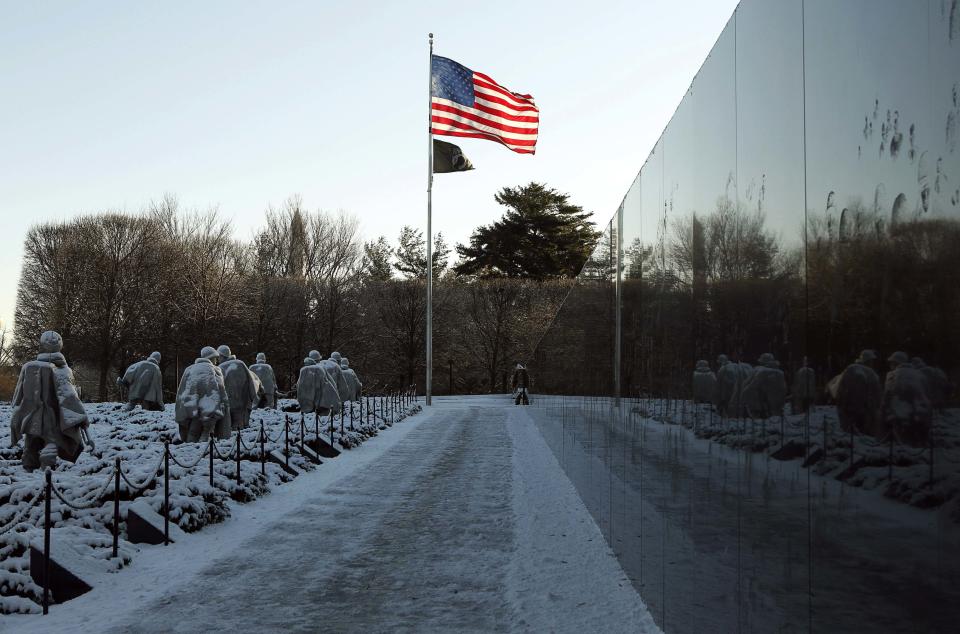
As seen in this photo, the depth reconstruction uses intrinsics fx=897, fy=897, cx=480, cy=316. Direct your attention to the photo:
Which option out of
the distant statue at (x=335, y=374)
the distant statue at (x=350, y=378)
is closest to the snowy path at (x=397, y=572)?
the distant statue at (x=335, y=374)

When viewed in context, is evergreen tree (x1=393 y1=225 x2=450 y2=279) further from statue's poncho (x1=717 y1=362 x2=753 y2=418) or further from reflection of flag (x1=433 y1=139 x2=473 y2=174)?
statue's poncho (x1=717 y1=362 x2=753 y2=418)

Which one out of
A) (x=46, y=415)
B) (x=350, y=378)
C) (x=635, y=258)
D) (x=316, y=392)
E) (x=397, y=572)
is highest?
(x=635, y=258)

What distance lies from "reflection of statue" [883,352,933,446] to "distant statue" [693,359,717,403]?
2.03 meters

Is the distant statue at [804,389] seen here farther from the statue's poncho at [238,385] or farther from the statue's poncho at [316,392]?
the statue's poncho at [316,392]

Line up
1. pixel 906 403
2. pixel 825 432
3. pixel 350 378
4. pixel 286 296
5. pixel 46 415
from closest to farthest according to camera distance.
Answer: pixel 906 403, pixel 825 432, pixel 46 415, pixel 350 378, pixel 286 296

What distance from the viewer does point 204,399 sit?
666 inches

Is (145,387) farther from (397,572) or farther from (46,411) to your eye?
(397,572)

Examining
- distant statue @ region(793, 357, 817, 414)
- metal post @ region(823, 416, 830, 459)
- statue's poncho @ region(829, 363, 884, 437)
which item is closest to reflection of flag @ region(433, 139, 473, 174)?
distant statue @ region(793, 357, 817, 414)

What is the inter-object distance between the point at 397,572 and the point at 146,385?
2304cm

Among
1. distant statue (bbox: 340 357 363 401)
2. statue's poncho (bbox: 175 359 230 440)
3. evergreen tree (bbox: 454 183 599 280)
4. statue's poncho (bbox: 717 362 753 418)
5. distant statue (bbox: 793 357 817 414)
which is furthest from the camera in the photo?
evergreen tree (bbox: 454 183 599 280)

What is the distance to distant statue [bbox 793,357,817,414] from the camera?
272 cm

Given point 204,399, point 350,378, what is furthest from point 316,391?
point 204,399

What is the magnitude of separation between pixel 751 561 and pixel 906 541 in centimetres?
145

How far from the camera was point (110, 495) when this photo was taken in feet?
33.0
